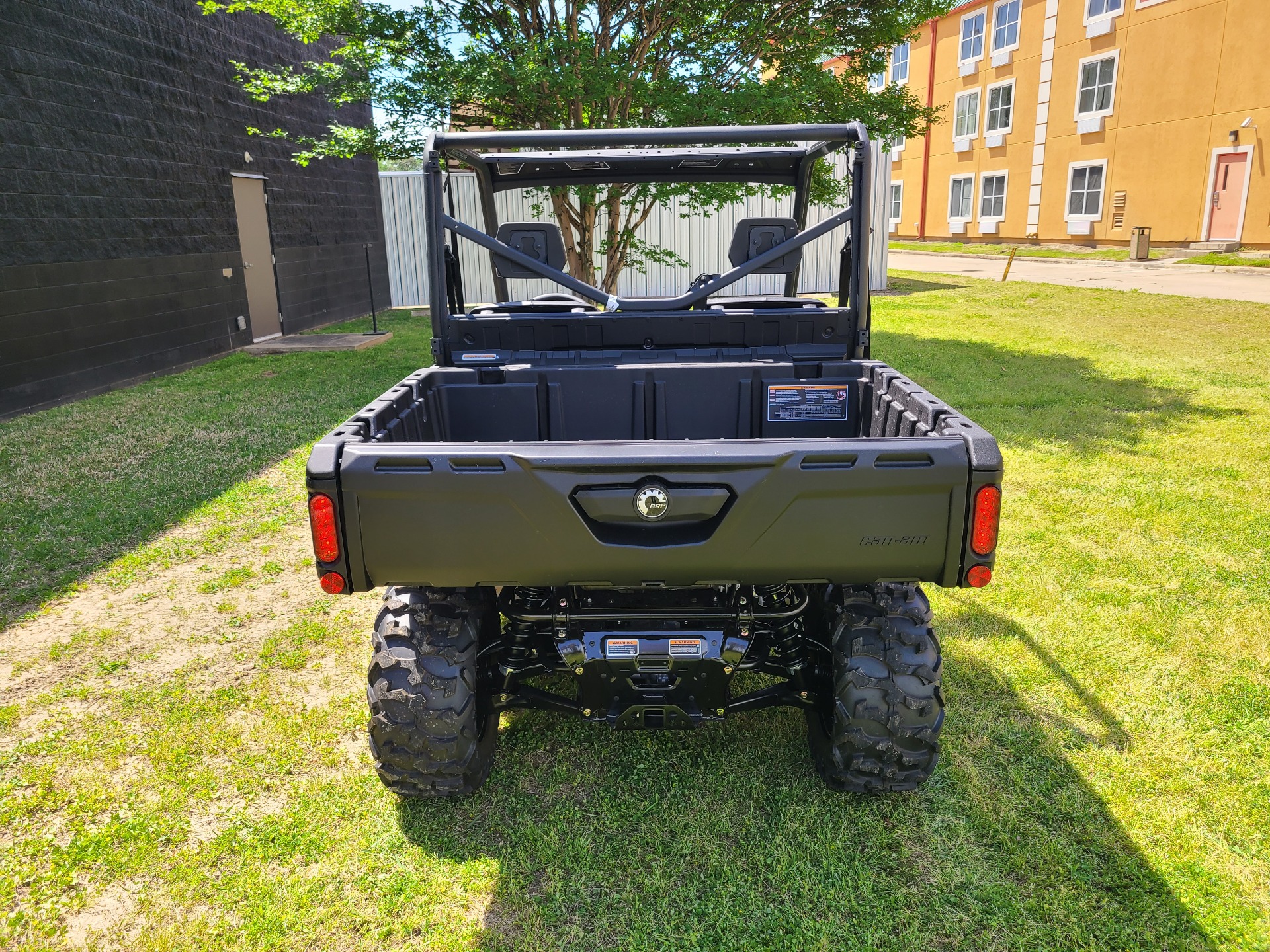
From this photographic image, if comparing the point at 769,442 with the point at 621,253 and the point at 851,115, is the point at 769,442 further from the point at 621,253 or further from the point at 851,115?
the point at 621,253

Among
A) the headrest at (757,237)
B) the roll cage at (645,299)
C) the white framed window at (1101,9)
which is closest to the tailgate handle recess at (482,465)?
the roll cage at (645,299)

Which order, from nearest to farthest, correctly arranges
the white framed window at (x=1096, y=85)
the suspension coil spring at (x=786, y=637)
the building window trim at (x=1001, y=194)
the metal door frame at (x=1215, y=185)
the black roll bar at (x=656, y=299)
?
the suspension coil spring at (x=786, y=637) → the black roll bar at (x=656, y=299) → the metal door frame at (x=1215, y=185) → the white framed window at (x=1096, y=85) → the building window trim at (x=1001, y=194)

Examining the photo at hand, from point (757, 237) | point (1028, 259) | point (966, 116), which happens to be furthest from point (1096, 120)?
point (757, 237)

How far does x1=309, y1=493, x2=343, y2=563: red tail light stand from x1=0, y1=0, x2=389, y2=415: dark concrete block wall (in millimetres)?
7489

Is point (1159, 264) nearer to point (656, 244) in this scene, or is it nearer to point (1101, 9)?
point (1101, 9)

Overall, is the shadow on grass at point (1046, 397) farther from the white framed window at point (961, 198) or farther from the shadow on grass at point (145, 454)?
the white framed window at point (961, 198)

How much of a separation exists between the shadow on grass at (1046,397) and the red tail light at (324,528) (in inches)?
228

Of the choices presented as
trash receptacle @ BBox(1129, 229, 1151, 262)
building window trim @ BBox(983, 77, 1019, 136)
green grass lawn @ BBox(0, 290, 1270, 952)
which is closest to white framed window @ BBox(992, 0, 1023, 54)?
building window trim @ BBox(983, 77, 1019, 136)

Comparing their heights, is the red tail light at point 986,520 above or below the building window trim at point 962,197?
below

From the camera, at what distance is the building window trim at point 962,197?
98.6ft

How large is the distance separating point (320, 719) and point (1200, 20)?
25.3 meters

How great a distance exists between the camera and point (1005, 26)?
1080 inches

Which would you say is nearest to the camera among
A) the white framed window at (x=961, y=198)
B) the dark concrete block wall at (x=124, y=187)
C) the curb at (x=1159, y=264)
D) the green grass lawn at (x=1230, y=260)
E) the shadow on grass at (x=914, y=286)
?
the dark concrete block wall at (x=124, y=187)

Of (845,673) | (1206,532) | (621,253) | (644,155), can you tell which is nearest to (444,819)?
(845,673)
